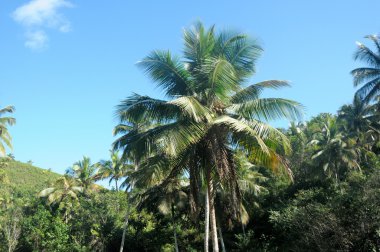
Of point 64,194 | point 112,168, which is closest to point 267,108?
point 112,168

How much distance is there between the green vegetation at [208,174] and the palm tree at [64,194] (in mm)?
121

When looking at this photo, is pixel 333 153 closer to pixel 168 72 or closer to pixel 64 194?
pixel 64 194

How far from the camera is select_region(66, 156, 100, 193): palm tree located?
36.4 meters

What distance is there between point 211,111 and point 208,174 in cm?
180

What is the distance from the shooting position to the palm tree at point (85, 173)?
1435 inches

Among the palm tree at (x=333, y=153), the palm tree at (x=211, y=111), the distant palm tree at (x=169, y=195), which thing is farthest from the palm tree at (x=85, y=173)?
the palm tree at (x=211, y=111)

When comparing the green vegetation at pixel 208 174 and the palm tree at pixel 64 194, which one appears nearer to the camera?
the green vegetation at pixel 208 174

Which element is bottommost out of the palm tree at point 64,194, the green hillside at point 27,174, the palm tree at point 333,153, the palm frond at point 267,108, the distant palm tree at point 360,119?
the palm frond at point 267,108

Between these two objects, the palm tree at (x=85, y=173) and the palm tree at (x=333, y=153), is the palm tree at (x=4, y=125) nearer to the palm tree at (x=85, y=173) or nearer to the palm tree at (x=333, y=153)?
the palm tree at (x=85, y=173)

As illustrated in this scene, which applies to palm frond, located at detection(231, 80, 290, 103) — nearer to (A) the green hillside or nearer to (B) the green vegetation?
(B) the green vegetation

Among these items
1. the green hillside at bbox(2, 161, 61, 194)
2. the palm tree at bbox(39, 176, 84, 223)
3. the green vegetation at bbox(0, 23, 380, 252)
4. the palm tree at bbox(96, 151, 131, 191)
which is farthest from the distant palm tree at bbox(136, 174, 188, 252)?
the green hillside at bbox(2, 161, 61, 194)

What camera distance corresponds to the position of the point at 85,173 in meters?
36.6

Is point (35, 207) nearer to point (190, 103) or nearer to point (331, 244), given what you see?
point (331, 244)

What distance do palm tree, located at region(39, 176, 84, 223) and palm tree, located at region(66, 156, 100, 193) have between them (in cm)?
121
